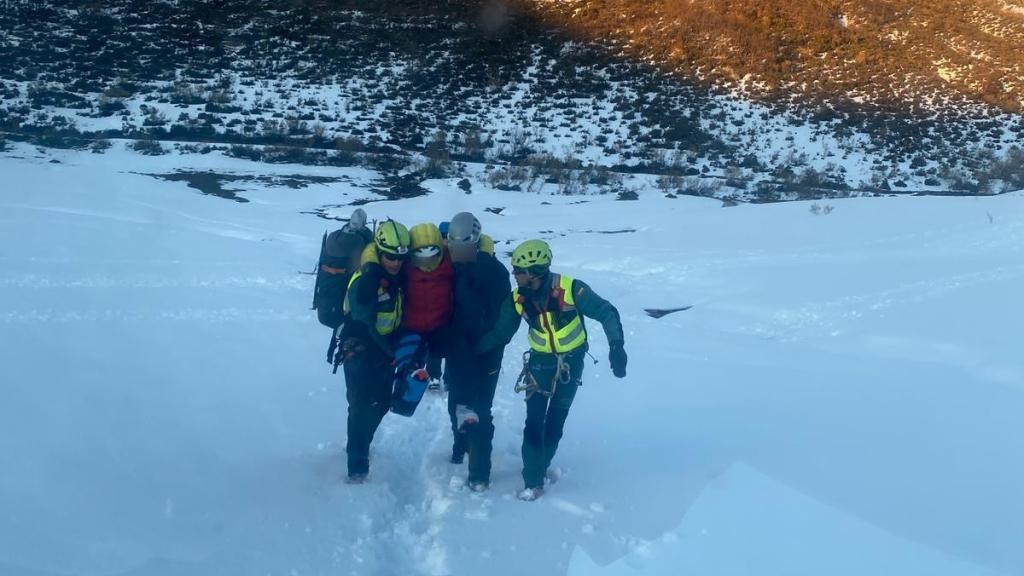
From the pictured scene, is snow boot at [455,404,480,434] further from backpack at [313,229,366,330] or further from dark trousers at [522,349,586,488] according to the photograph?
backpack at [313,229,366,330]

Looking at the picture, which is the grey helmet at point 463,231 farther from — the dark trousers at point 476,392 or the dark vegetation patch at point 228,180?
the dark vegetation patch at point 228,180

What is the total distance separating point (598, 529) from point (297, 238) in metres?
7.76

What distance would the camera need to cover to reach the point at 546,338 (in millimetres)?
4910

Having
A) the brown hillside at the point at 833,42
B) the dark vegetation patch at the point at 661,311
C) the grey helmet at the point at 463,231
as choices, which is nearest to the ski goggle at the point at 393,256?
the grey helmet at the point at 463,231

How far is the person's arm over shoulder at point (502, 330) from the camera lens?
491 cm

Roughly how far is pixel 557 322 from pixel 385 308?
3.02ft

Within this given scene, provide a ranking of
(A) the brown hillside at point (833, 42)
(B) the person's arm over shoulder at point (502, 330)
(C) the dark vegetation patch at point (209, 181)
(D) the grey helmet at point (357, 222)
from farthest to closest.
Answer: (A) the brown hillside at point (833, 42) < (C) the dark vegetation patch at point (209, 181) < (D) the grey helmet at point (357, 222) < (B) the person's arm over shoulder at point (502, 330)

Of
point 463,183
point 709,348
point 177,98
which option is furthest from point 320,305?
point 177,98

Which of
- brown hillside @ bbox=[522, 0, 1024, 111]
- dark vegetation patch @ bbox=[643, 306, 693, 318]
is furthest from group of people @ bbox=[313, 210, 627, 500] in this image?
brown hillside @ bbox=[522, 0, 1024, 111]

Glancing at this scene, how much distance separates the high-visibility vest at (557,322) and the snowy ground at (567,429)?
37.0 inches

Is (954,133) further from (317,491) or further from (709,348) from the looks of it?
(317,491)

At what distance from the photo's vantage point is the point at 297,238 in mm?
11641

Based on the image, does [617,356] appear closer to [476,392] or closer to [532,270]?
[532,270]

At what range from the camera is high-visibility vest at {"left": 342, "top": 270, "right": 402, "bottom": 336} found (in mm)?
4832
